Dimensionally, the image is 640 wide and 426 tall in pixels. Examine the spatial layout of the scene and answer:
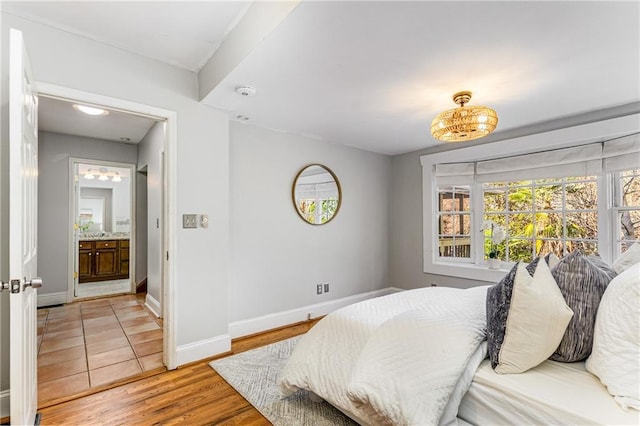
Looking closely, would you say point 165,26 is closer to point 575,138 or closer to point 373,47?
point 373,47

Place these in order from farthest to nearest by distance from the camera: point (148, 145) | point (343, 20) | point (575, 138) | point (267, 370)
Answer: point (148, 145) < point (575, 138) < point (267, 370) < point (343, 20)

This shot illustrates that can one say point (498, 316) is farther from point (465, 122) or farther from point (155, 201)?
point (155, 201)

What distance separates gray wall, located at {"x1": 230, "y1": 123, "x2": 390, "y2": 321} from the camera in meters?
3.17

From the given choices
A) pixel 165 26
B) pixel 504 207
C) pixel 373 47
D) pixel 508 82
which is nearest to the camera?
pixel 373 47

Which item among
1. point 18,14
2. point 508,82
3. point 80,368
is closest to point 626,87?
point 508,82

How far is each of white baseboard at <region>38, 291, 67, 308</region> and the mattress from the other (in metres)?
5.20

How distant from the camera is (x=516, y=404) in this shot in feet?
3.91

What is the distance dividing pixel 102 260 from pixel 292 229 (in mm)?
4514

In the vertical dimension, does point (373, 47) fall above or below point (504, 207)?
above

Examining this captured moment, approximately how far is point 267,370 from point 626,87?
3550 millimetres

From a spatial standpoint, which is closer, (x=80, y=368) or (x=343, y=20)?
(x=343, y=20)

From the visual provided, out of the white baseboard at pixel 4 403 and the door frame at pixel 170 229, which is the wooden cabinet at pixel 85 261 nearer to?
the door frame at pixel 170 229

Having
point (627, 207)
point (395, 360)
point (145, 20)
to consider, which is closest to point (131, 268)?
point (145, 20)

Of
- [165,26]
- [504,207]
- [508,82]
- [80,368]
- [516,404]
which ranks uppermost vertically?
[165,26]
